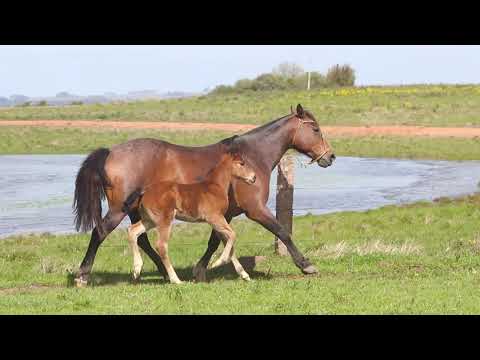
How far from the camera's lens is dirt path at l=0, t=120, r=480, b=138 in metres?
42.0

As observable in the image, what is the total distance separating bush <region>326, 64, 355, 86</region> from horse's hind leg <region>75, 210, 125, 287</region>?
228ft

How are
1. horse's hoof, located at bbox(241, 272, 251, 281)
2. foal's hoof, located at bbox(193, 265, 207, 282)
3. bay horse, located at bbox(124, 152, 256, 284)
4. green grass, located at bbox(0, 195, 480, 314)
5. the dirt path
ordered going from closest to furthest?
green grass, located at bbox(0, 195, 480, 314) < bay horse, located at bbox(124, 152, 256, 284) < horse's hoof, located at bbox(241, 272, 251, 281) < foal's hoof, located at bbox(193, 265, 207, 282) < the dirt path

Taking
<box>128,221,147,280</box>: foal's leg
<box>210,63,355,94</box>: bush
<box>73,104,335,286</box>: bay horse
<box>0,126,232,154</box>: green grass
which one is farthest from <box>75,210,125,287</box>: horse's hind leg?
<box>210,63,355,94</box>: bush

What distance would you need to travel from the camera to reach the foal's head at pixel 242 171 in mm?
11547

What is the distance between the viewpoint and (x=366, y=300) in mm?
9758

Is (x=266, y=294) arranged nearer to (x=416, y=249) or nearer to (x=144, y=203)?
(x=144, y=203)

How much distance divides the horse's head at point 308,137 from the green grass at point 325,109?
3390 cm

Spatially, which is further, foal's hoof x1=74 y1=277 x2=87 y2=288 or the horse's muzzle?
the horse's muzzle

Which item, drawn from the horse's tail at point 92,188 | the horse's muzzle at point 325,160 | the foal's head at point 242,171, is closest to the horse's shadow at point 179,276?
the horse's tail at point 92,188

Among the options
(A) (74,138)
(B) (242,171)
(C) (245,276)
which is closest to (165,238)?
(C) (245,276)

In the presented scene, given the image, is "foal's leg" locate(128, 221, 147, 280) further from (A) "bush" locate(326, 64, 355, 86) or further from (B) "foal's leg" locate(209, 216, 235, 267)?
(A) "bush" locate(326, 64, 355, 86)

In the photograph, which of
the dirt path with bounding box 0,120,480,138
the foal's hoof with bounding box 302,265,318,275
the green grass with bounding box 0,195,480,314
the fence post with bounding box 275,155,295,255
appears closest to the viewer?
the green grass with bounding box 0,195,480,314

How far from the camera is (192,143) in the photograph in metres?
38.7

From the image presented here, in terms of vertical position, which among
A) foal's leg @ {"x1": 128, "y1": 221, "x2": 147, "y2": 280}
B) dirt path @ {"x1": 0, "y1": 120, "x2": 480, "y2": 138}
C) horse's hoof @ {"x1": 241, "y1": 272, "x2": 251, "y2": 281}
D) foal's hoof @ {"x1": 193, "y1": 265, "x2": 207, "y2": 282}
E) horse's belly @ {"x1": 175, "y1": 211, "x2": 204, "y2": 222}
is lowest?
dirt path @ {"x1": 0, "y1": 120, "x2": 480, "y2": 138}
